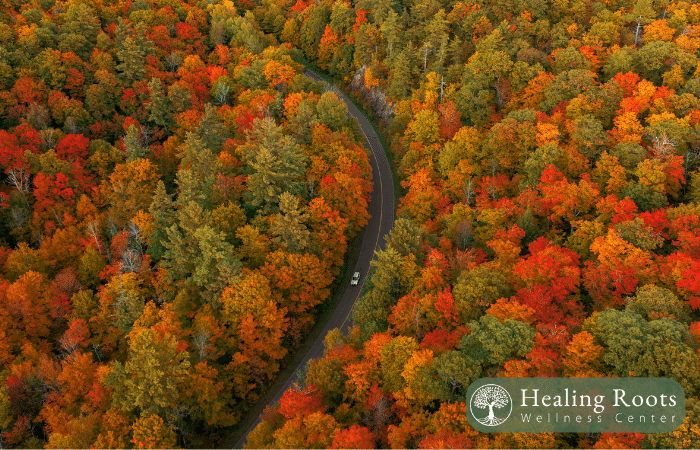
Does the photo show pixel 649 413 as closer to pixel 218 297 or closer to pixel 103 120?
pixel 218 297

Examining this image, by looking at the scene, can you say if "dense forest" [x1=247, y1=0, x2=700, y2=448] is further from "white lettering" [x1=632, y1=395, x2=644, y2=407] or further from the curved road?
the curved road

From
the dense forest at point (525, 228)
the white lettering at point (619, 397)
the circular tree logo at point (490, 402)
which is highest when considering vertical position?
the dense forest at point (525, 228)

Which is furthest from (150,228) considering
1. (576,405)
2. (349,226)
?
(576,405)

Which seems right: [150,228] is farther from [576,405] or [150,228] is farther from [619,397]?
[619,397]

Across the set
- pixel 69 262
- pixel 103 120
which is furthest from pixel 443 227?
pixel 103 120

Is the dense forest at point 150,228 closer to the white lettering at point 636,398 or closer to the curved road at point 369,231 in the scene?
the curved road at point 369,231

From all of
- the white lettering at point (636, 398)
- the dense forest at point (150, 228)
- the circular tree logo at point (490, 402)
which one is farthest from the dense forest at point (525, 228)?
the dense forest at point (150, 228)
